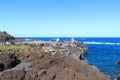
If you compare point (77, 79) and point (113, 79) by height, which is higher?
point (77, 79)

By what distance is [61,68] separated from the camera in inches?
773

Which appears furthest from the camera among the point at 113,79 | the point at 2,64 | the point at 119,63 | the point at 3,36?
the point at 3,36

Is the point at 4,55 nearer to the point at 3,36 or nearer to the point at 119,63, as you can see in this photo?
the point at 119,63

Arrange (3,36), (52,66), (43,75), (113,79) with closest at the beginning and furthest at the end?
(43,75)
(52,66)
(113,79)
(3,36)

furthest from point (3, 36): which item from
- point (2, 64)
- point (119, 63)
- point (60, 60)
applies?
point (60, 60)

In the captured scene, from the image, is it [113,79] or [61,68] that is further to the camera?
[113,79]

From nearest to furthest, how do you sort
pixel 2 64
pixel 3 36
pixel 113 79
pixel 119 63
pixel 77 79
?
pixel 77 79, pixel 2 64, pixel 113 79, pixel 119 63, pixel 3 36

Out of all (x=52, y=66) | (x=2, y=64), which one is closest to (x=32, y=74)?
(x=52, y=66)

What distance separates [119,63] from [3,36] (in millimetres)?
32058

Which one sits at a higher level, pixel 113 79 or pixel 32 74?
pixel 32 74

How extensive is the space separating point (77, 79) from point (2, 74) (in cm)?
531

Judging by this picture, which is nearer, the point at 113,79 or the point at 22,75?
the point at 22,75

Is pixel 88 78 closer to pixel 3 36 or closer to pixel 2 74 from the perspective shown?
pixel 2 74

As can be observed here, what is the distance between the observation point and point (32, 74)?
19.1 m
